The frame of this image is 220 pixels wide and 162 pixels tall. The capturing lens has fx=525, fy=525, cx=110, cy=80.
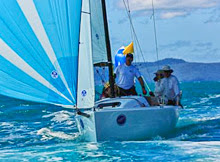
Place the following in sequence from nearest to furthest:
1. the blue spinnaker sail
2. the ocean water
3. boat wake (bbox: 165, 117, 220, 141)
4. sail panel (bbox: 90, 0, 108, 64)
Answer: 1. the ocean water
2. the blue spinnaker sail
3. sail panel (bbox: 90, 0, 108, 64)
4. boat wake (bbox: 165, 117, 220, 141)

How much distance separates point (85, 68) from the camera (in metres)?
11.1

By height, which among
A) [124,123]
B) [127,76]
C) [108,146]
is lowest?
[108,146]

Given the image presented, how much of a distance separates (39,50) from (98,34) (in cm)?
188

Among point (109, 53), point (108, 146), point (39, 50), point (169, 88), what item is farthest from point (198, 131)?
point (39, 50)

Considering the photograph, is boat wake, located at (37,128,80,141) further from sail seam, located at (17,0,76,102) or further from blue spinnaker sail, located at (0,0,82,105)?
sail seam, located at (17,0,76,102)

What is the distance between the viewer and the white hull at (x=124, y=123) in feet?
36.2

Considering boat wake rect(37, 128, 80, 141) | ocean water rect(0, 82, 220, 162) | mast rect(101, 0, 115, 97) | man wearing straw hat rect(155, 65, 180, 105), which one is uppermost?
mast rect(101, 0, 115, 97)

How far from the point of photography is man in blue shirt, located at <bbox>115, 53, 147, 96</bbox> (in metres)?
12.4

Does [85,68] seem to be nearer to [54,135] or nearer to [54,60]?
[54,60]

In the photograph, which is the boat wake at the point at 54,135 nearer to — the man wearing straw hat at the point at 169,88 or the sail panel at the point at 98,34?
the sail panel at the point at 98,34

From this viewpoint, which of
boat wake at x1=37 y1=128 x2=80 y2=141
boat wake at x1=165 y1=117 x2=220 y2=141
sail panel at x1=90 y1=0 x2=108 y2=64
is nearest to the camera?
sail panel at x1=90 y1=0 x2=108 y2=64

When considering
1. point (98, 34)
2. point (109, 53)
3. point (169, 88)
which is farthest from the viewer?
point (169, 88)

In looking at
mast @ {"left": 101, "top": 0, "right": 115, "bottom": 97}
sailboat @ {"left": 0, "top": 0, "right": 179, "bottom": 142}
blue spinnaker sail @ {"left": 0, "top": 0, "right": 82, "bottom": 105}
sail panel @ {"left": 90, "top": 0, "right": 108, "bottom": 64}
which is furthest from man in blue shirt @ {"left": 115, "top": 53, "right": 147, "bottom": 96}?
blue spinnaker sail @ {"left": 0, "top": 0, "right": 82, "bottom": 105}

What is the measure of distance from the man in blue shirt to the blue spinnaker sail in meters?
1.69
